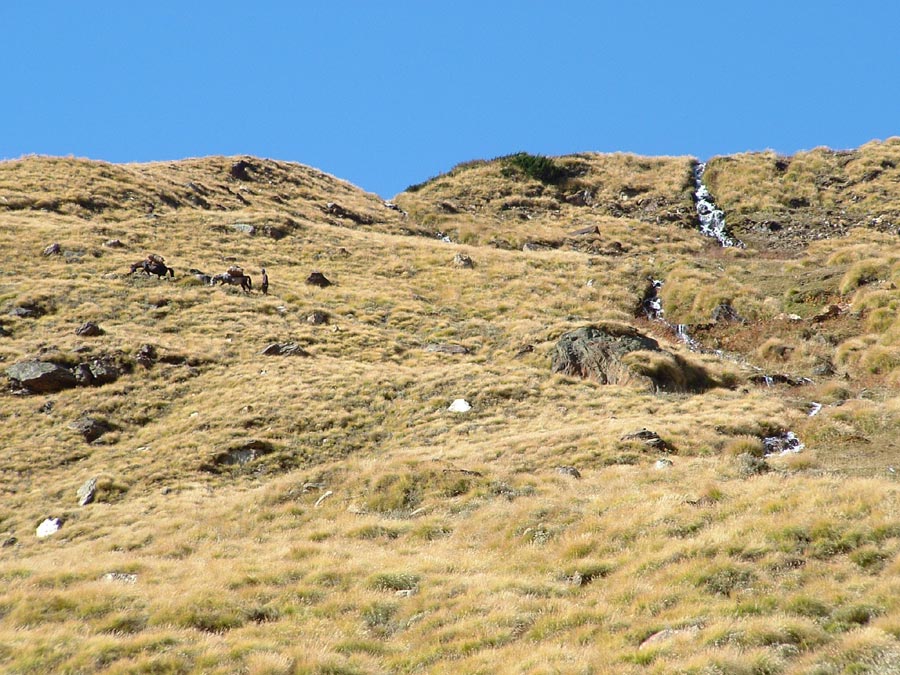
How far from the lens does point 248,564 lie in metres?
14.0

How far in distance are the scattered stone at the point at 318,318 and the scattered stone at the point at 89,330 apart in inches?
394

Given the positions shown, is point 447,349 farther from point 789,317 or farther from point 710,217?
point 710,217

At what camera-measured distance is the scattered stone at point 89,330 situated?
32.3 meters

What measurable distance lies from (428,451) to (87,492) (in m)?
10.6

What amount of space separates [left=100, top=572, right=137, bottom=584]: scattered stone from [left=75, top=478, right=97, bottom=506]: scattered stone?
912 centimetres

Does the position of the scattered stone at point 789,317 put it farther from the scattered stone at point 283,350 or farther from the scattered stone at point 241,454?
the scattered stone at point 241,454

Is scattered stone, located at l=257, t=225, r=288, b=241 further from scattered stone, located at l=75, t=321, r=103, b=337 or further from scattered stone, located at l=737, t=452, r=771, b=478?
scattered stone, located at l=737, t=452, r=771, b=478

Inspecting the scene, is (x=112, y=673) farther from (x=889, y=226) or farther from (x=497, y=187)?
(x=497, y=187)

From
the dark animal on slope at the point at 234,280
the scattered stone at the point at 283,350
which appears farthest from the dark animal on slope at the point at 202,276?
the scattered stone at the point at 283,350

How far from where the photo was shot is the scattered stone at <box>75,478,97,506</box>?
21719 millimetres

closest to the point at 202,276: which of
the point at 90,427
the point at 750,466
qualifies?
the point at 90,427

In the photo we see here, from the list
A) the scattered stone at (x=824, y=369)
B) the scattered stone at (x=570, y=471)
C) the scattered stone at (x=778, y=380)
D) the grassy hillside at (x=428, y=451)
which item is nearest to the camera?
the grassy hillside at (x=428, y=451)

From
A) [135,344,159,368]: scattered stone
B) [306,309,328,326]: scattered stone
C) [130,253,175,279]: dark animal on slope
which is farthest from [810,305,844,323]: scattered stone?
[130,253,175,279]: dark animal on slope

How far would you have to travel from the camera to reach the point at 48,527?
785 inches
